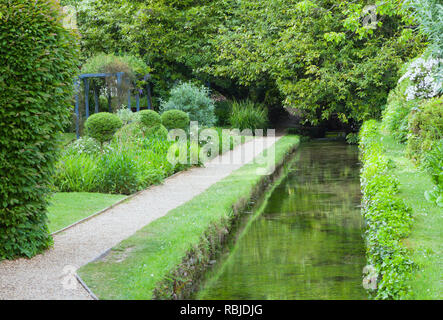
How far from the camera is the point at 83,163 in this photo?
34.5 feet

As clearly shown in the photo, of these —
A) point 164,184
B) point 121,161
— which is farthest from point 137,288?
point 164,184

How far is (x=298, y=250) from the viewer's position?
7141 millimetres

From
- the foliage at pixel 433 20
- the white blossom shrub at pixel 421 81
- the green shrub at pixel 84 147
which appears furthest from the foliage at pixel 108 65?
the foliage at pixel 433 20

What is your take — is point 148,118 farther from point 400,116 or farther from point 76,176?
point 400,116

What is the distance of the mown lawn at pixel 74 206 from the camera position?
784 centimetres

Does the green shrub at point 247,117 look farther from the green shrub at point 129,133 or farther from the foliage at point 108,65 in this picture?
the green shrub at point 129,133

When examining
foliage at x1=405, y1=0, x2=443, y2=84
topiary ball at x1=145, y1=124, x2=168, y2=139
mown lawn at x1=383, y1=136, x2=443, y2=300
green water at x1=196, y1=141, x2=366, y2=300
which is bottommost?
green water at x1=196, y1=141, x2=366, y2=300

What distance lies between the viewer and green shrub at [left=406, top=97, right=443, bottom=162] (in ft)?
34.3

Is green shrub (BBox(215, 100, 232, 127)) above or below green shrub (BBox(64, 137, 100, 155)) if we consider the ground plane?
above

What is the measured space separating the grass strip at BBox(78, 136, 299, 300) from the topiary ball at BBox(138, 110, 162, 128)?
6.92 m

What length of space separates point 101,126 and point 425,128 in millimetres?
7014

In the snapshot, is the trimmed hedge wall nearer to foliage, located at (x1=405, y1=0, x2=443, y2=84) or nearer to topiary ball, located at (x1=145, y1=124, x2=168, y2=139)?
foliage, located at (x1=405, y1=0, x2=443, y2=84)

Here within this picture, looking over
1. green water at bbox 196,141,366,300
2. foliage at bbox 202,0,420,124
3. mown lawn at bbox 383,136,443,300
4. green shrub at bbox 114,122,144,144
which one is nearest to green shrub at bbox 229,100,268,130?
foliage at bbox 202,0,420,124
